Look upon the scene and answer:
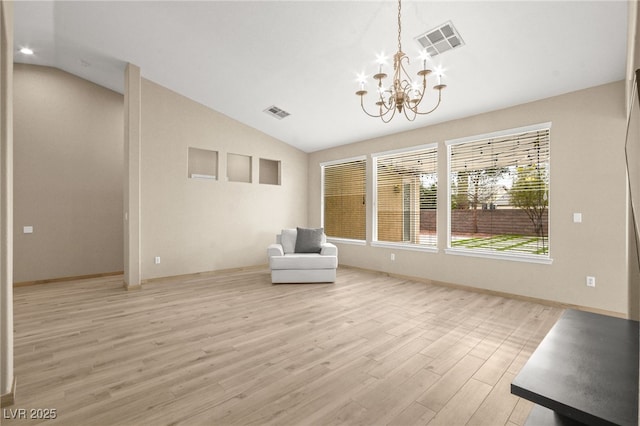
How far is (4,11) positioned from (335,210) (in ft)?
19.2

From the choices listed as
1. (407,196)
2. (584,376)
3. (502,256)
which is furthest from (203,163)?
(584,376)

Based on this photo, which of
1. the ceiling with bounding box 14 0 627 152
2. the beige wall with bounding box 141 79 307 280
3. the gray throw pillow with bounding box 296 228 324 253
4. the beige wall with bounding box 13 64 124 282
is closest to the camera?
the ceiling with bounding box 14 0 627 152

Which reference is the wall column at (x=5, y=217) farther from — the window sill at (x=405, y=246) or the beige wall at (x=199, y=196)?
the window sill at (x=405, y=246)

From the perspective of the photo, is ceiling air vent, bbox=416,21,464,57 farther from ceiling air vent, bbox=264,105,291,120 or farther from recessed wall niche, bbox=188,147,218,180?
recessed wall niche, bbox=188,147,218,180

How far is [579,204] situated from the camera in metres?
3.71

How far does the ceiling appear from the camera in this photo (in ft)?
9.57

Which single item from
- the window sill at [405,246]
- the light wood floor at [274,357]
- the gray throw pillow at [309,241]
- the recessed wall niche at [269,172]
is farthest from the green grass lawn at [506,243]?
the recessed wall niche at [269,172]

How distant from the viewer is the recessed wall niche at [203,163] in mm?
5992

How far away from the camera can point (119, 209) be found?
596cm

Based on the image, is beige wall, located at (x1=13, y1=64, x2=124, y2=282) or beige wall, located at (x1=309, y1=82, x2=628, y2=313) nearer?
beige wall, located at (x1=309, y1=82, x2=628, y2=313)

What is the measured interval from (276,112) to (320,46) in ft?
7.13

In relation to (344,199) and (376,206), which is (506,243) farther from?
(344,199)

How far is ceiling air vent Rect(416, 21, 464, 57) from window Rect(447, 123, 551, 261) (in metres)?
1.78

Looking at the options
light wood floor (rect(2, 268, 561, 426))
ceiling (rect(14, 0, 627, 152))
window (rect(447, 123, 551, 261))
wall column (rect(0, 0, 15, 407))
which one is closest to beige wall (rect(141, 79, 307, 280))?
ceiling (rect(14, 0, 627, 152))
